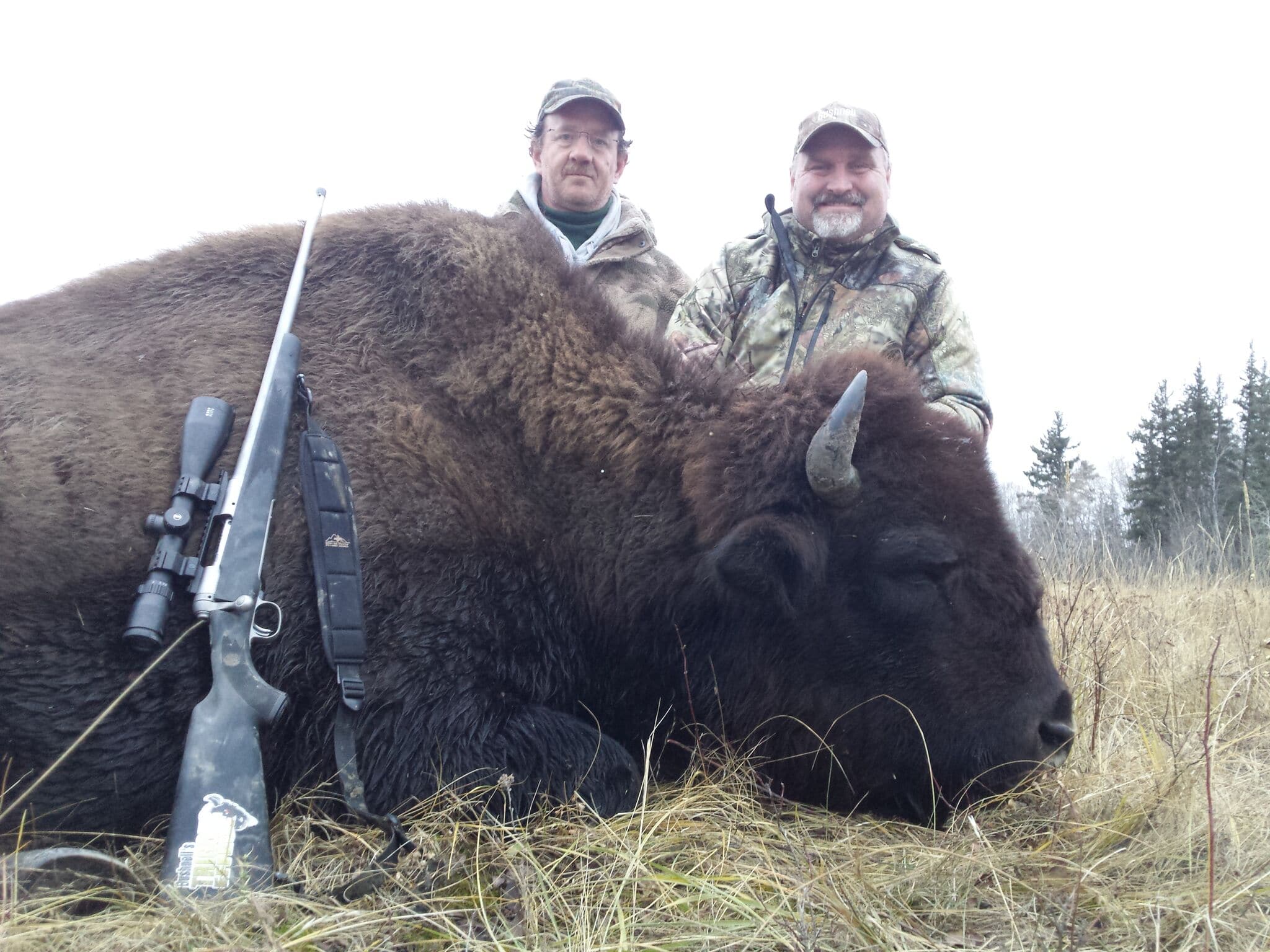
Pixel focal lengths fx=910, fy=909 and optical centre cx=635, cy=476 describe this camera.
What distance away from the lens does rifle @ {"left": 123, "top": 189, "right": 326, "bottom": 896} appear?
2.54 metres

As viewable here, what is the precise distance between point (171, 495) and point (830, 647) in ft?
7.95

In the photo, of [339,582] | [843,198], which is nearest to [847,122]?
[843,198]

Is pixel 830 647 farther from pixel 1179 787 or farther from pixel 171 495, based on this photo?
pixel 171 495

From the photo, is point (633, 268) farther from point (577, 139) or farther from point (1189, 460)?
point (1189, 460)

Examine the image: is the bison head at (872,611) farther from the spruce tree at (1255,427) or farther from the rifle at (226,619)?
the spruce tree at (1255,427)

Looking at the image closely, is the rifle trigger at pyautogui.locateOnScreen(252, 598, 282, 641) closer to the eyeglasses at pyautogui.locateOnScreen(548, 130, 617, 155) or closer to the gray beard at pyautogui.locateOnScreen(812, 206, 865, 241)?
the gray beard at pyautogui.locateOnScreen(812, 206, 865, 241)

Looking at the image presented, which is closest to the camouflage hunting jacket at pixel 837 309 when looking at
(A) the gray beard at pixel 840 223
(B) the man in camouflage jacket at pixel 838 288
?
(B) the man in camouflage jacket at pixel 838 288

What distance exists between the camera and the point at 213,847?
2525 mm

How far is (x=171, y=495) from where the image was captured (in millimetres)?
3152

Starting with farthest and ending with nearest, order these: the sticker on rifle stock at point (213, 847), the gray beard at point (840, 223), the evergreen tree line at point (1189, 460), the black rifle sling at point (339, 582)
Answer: the evergreen tree line at point (1189, 460)
the gray beard at point (840, 223)
the black rifle sling at point (339, 582)
the sticker on rifle stock at point (213, 847)

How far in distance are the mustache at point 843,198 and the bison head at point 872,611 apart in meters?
2.84

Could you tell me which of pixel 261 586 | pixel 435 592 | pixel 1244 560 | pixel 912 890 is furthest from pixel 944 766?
pixel 1244 560

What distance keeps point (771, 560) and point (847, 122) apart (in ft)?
12.4

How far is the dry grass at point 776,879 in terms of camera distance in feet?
7.28
